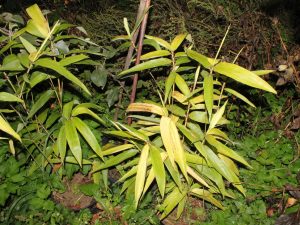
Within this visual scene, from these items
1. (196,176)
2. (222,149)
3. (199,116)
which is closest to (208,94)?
(199,116)

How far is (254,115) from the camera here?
92.5 inches

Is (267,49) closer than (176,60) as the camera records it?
No

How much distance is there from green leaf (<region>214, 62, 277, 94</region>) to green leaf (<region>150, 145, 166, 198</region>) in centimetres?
47

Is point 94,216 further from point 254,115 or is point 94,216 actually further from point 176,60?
point 254,115

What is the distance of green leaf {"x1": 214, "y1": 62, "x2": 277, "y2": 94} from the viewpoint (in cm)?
120

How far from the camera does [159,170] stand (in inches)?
56.0

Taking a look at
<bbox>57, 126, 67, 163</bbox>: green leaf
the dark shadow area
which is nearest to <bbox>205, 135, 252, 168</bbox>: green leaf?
<bbox>57, 126, 67, 163</bbox>: green leaf

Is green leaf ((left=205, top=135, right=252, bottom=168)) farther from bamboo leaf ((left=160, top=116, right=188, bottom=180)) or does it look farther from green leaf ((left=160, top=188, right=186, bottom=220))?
green leaf ((left=160, top=188, right=186, bottom=220))

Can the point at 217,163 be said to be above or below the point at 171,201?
above

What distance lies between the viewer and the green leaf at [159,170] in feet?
4.66

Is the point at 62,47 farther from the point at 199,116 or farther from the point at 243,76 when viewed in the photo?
the point at 243,76

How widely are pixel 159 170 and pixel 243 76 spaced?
1.80 feet

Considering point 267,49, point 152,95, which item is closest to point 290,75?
point 267,49

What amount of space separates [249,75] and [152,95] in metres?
1.19
